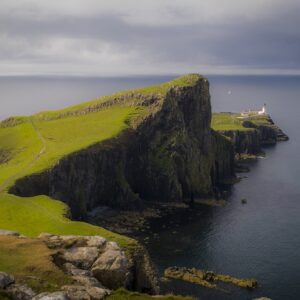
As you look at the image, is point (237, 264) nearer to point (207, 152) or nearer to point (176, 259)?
point (176, 259)

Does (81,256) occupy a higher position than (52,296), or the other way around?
(52,296)

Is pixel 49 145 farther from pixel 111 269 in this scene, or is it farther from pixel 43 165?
pixel 111 269

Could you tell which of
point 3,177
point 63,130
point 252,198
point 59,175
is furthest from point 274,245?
point 63,130

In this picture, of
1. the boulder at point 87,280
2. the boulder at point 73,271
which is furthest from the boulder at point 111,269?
the boulder at point 87,280

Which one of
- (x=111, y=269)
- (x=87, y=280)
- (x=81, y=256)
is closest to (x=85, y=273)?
(x=87, y=280)

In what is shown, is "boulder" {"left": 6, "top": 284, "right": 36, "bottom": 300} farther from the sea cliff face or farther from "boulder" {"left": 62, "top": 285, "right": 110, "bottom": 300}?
the sea cliff face
